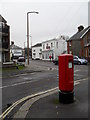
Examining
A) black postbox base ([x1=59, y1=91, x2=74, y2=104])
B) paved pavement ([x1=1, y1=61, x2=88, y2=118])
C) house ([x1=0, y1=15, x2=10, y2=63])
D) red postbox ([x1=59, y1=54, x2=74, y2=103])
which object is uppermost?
house ([x1=0, y1=15, x2=10, y2=63])

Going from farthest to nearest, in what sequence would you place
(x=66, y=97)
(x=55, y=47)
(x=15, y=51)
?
(x=15, y=51) → (x=55, y=47) → (x=66, y=97)

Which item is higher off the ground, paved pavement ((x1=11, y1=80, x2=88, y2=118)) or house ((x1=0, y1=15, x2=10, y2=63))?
house ((x1=0, y1=15, x2=10, y2=63))

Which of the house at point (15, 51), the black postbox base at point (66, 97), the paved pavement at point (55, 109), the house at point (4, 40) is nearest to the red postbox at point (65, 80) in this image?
the black postbox base at point (66, 97)

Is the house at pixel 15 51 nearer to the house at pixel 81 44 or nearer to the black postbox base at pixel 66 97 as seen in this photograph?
the house at pixel 81 44

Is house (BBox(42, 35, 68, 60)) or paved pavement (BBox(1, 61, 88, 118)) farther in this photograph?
house (BBox(42, 35, 68, 60))

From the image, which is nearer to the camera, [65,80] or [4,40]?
[65,80]

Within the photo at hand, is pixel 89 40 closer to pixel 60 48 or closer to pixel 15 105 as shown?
pixel 60 48

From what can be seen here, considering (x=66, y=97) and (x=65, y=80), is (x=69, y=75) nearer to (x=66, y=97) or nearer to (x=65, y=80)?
(x=65, y=80)

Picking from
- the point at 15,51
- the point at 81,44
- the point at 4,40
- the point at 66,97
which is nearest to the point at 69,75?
the point at 66,97

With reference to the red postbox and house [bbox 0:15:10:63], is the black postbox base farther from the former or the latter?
house [bbox 0:15:10:63]

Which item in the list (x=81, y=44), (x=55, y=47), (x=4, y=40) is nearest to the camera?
(x=4, y=40)

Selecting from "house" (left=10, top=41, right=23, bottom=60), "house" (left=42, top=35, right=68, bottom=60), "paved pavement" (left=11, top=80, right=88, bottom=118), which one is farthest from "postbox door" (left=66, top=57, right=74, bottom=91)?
"house" (left=10, top=41, right=23, bottom=60)

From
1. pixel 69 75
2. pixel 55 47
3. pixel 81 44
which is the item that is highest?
pixel 55 47

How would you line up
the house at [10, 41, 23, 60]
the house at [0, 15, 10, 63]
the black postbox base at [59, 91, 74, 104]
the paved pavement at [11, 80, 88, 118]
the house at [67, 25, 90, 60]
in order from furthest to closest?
the house at [10, 41, 23, 60]
the house at [67, 25, 90, 60]
the house at [0, 15, 10, 63]
the black postbox base at [59, 91, 74, 104]
the paved pavement at [11, 80, 88, 118]
